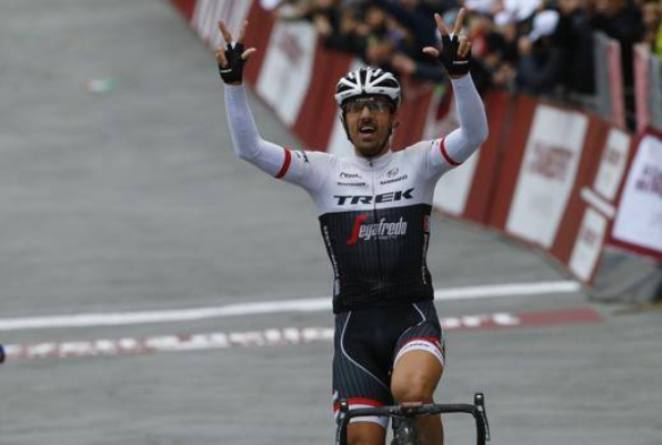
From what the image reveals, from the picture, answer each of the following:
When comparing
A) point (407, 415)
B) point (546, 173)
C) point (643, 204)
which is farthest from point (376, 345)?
point (546, 173)

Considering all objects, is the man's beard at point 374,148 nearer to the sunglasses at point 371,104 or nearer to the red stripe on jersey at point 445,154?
the sunglasses at point 371,104

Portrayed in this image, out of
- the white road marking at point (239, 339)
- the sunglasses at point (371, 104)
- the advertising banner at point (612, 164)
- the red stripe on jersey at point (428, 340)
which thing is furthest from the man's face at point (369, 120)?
the advertising banner at point (612, 164)

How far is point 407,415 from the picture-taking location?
26.9ft

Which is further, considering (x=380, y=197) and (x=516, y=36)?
(x=516, y=36)

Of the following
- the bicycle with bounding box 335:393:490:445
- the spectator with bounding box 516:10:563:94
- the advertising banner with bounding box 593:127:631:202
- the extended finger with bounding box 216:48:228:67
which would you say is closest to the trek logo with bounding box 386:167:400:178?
the extended finger with bounding box 216:48:228:67

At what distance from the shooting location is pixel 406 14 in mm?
21250

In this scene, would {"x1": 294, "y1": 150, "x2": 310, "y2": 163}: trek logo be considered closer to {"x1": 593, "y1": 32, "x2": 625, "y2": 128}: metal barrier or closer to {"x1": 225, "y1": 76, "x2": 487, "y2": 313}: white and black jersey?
{"x1": 225, "y1": 76, "x2": 487, "y2": 313}: white and black jersey

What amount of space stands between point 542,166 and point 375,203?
31.6ft

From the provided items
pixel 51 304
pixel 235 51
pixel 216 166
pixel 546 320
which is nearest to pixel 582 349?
pixel 546 320

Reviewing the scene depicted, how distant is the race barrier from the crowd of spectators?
26cm

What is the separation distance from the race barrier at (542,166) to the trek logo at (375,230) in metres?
7.34

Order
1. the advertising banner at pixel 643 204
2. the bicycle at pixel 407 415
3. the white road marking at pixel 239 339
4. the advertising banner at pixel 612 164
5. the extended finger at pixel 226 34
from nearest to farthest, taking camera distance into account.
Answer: the bicycle at pixel 407 415 < the extended finger at pixel 226 34 < the white road marking at pixel 239 339 < the advertising banner at pixel 643 204 < the advertising banner at pixel 612 164

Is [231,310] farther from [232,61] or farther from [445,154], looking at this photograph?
[232,61]

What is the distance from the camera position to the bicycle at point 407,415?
26.7 feet
